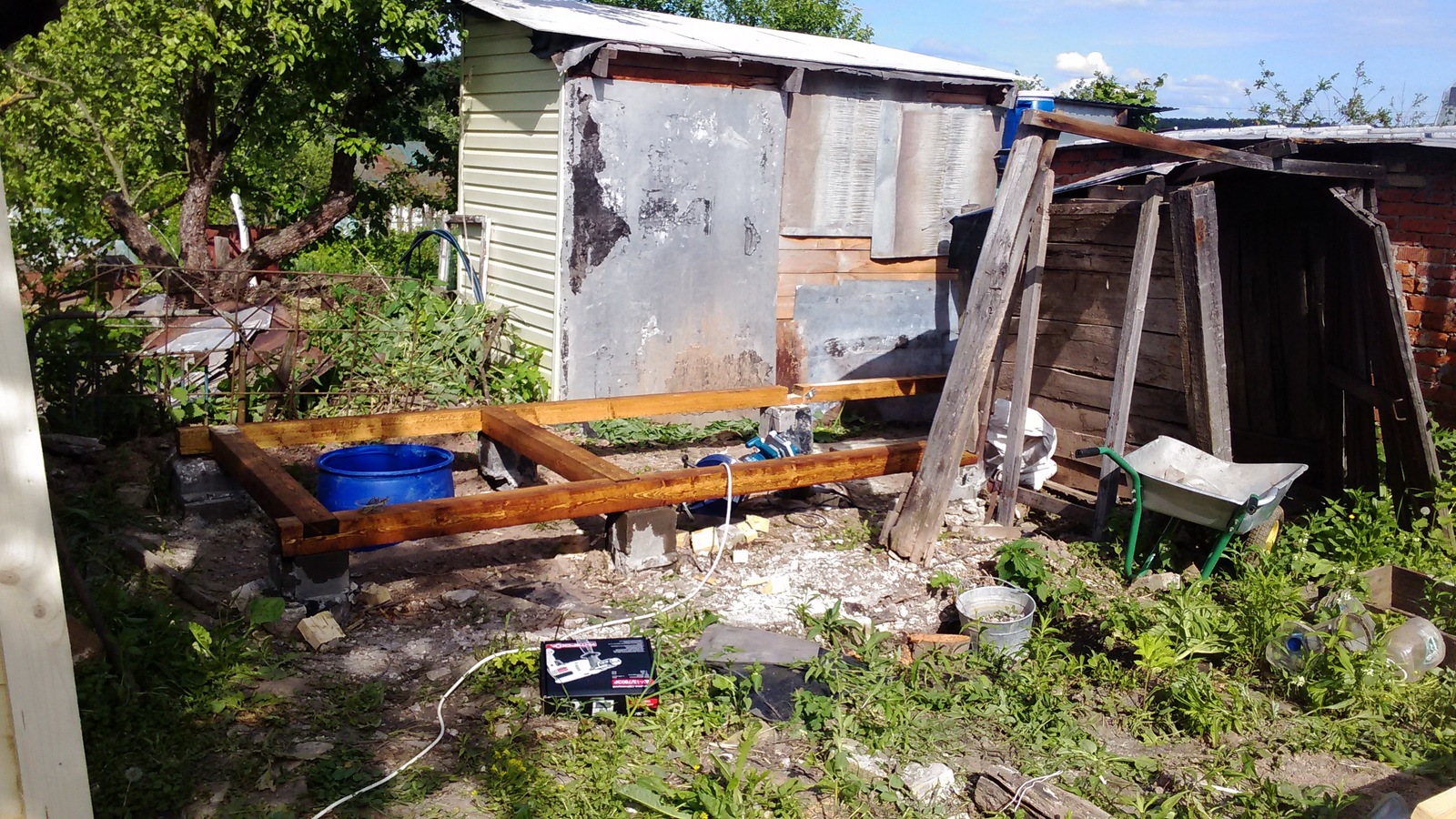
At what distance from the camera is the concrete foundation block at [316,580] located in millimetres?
4605

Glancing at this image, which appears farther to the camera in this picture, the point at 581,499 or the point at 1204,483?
the point at 1204,483

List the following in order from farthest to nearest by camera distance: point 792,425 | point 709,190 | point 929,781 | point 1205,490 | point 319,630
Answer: point 709,190 → point 792,425 → point 1205,490 → point 319,630 → point 929,781

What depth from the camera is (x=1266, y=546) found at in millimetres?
5953

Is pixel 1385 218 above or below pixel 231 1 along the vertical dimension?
below

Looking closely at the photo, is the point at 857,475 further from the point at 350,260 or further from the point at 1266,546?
the point at 350,260

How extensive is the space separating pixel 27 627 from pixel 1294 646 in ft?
15.6

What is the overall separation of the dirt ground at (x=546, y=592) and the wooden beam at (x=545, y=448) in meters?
0.46

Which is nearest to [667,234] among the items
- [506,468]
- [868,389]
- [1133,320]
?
[868,389]

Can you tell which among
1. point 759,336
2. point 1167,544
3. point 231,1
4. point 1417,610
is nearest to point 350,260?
point 231,1

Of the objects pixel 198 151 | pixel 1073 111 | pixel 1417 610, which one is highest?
pixel 1073 111

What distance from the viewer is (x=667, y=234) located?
877cm

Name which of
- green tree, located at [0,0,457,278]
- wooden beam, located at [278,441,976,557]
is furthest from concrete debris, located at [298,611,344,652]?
green tree, located at [0,0,457,278]

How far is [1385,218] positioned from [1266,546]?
3309 mm

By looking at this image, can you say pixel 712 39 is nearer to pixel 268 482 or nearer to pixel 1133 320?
pixel 1133 320
